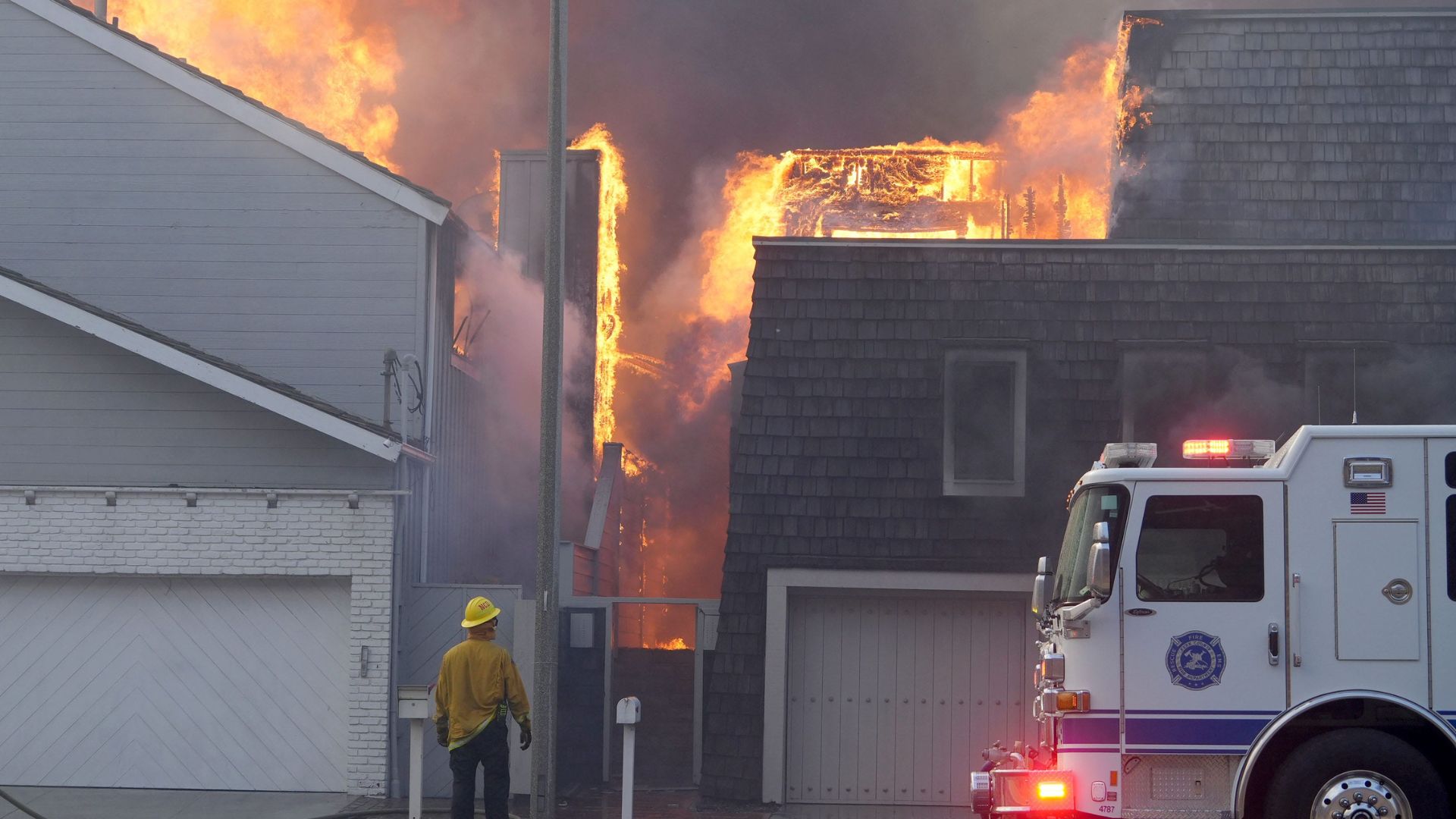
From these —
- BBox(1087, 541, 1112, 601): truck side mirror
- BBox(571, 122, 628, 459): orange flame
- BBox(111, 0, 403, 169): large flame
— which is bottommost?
BBox(1087, 541, 1112, 601): truck side mirror

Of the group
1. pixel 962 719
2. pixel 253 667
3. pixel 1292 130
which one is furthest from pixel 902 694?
pixel 1292 130

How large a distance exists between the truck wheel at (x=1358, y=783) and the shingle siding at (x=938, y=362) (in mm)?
5474

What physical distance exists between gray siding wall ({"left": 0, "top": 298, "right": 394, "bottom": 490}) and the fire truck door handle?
900cm

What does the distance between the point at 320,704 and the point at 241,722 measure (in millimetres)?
746

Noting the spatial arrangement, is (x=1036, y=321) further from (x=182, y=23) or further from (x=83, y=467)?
(x=182, y=23)

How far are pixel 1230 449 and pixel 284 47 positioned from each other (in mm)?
19860

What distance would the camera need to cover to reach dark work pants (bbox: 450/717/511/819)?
10.6 meters

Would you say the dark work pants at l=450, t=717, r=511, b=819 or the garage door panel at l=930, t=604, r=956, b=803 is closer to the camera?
the dark work pants at l=450, t=717, r=511, b=819

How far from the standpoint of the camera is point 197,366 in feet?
47.1

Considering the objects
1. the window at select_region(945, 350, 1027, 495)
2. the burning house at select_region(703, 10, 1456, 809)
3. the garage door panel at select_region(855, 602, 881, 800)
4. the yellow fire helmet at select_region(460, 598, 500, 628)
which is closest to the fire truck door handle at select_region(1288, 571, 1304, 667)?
the yellow fire helmet at select_region(460, 598, 500, 628)

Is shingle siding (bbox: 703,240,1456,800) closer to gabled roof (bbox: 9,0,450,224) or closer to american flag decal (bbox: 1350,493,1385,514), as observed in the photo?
gabled roof (bbox: 9,0,450,224)

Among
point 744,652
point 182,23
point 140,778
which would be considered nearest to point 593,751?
point 744,652

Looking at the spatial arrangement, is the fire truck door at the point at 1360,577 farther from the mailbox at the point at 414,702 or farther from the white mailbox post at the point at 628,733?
the mailbox at the point at 414,702

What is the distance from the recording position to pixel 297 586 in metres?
14.8
